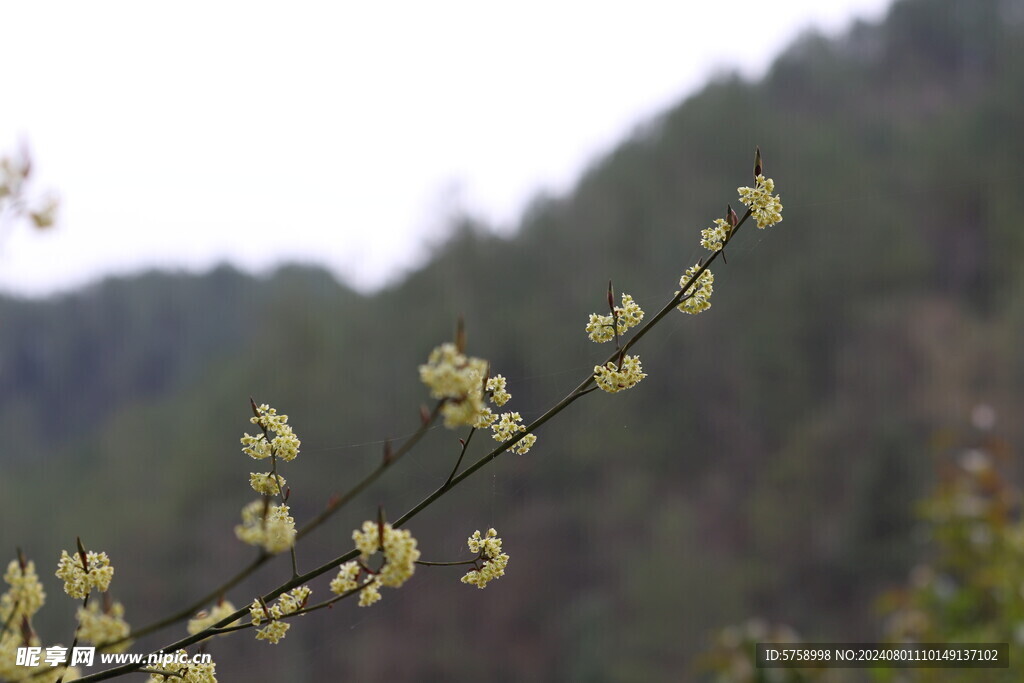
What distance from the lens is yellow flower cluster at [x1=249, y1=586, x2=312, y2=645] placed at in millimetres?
699

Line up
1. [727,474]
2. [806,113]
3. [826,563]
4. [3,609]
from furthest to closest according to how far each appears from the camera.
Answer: [806,113] < [727,474] < [826,563] < [3,609]

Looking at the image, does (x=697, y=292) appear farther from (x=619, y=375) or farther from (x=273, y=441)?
(x=273, y=441)

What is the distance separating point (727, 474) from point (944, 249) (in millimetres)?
3928

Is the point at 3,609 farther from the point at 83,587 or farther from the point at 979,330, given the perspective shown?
the point at 979,330

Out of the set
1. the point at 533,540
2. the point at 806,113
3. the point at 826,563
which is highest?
the point at 806,113

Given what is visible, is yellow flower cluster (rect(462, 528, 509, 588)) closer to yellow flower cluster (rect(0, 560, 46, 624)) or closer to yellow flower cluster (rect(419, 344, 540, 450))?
yellow flower cluster (rect(419, 344, 540, 450))

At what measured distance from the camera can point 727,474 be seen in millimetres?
9289

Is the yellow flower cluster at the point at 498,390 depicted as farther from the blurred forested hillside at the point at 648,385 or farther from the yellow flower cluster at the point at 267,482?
the blurred forested hillside at the point at 648,385

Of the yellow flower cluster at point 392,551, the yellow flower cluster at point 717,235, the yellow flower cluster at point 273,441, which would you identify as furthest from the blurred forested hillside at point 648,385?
the yellow flower cluster at point 392,551

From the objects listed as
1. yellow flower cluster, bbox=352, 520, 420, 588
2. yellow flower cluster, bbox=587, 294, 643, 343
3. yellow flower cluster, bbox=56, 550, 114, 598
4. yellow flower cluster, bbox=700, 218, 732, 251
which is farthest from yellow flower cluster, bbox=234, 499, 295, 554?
yellow flower cluster, bbox=700, 218, 732, 251

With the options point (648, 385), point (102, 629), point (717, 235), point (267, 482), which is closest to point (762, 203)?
point (717, 235)

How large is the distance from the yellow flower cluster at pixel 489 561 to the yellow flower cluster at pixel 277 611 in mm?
166

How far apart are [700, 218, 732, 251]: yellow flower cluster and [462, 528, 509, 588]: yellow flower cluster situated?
39cm

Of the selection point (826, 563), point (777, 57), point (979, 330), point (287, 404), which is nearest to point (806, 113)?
point (777, 57)
